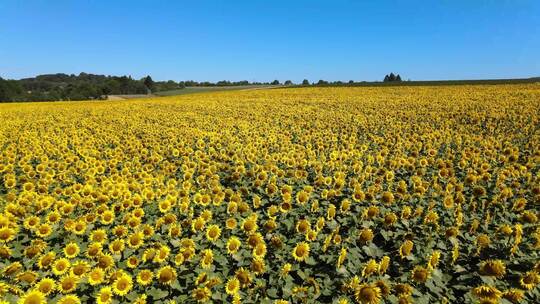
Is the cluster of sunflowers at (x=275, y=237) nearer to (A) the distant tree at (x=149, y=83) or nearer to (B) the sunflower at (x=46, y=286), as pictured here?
(B) the sunflower at (x=46, y=286)

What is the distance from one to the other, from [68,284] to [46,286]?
0.78ft

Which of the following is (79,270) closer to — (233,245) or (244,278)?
(233,245)

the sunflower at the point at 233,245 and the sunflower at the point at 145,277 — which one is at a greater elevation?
the sunflower at the point at 233,245

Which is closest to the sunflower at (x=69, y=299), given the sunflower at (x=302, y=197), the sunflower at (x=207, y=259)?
the sunflower at (x=207, y=259)

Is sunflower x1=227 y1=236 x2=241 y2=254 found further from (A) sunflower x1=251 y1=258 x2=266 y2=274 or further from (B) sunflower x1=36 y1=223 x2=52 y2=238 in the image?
(B) sunflower x1=36 y1=223 x2=52 y2=238

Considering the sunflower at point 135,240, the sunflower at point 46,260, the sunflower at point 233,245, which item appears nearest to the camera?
the sunflower at point 46,260

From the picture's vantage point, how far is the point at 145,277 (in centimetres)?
496

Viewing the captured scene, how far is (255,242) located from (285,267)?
2.44 feet

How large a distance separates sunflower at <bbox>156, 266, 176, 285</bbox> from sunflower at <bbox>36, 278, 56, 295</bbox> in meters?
1.24

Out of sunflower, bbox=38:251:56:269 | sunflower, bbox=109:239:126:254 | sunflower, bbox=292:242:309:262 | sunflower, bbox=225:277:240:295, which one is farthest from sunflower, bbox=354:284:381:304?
sunflower, bbox=38:251:56:269

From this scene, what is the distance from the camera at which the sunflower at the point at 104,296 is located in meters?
4.65

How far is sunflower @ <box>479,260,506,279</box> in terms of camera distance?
4777mm

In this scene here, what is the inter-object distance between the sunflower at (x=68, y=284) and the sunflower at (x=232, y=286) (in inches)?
73.3

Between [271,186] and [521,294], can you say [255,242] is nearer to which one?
[271,186]
